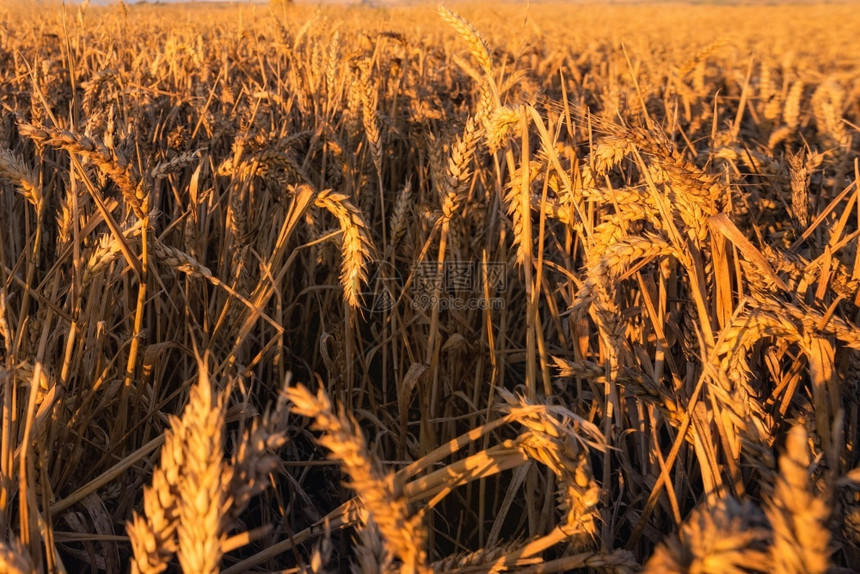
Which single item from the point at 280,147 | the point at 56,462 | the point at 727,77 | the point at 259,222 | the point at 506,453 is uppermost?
the point at 727,77

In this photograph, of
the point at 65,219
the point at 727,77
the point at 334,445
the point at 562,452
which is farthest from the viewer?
the point at 727,77

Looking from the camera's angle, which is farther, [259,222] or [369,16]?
[369,16]

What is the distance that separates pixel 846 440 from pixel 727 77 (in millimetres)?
4434

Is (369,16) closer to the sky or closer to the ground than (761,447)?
closer to the sky

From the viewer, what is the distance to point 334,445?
0.48m

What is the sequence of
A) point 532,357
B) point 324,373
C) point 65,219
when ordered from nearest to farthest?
point 532,357, point 65,219, point 324,373

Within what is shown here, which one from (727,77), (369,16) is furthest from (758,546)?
(369,16)

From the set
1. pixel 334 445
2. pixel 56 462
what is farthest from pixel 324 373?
pixel 334 445

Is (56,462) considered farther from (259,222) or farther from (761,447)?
(761,447)

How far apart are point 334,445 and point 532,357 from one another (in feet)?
1.73
